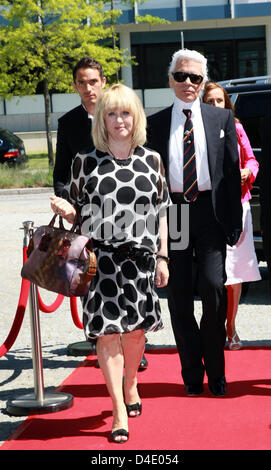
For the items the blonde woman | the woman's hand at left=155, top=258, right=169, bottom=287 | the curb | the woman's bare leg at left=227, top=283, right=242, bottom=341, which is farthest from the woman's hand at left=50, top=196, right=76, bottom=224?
the curb

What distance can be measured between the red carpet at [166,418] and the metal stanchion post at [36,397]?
57mm

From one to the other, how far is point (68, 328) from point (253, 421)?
3.02 m

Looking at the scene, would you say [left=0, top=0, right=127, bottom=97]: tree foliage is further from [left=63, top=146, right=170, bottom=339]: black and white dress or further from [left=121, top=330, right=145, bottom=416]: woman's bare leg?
[left=121, top=330, right=145, bottom=416]: woman's bare leg

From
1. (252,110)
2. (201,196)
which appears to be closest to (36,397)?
(201,196)

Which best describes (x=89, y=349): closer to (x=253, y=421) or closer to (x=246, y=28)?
(x=253, y=421)

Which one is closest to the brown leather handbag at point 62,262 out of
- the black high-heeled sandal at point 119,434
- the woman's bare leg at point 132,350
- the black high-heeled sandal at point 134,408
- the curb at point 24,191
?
the woman's bare leg at point 132,350

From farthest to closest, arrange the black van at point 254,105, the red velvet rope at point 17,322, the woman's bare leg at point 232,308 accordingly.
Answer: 1. the black van at point 254,105
2. the woman's bare leg at point 232,308
3. the red velvet rope at point 17,322

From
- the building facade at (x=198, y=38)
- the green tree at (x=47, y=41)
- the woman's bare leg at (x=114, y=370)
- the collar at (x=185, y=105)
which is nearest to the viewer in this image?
the woman's bare leg at (x=114, y=370)

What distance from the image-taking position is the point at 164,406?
16.6 feet

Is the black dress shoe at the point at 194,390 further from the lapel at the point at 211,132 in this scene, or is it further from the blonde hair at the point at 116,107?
the blonde hair at the point at 116,107

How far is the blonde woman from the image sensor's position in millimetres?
4480

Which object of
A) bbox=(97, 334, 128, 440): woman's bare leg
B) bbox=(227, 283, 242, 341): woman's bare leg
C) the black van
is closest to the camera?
bbox=(97, 334, 128, 440): woman's bare leg

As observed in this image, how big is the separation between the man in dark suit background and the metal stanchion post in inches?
24.6

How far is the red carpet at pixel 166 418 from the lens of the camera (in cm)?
439
